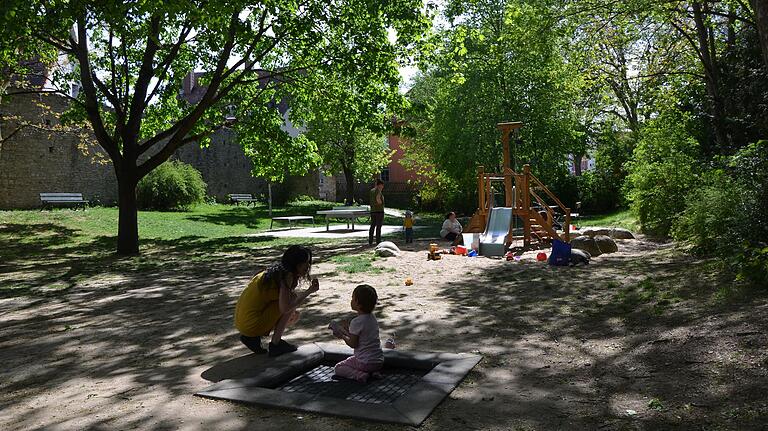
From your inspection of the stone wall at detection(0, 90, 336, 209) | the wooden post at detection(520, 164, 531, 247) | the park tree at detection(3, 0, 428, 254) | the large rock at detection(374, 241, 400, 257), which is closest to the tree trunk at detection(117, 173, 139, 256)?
the park tree at detection(3, 0, 428, 254)

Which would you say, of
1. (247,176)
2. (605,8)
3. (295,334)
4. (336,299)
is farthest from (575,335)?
(247,176)

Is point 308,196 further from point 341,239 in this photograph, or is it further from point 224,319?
point 224,319

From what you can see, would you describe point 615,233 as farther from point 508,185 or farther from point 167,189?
point 167,189

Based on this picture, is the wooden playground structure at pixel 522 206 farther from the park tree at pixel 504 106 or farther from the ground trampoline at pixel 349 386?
the park tree at pixel 504 106

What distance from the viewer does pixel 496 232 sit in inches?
554

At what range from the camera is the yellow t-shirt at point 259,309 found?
4.98m

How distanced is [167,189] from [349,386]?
24.3m

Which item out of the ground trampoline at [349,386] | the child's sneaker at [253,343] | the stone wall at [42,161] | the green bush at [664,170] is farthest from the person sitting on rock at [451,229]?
the stone wall at [42,161]

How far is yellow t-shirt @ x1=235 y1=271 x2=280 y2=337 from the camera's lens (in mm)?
4984

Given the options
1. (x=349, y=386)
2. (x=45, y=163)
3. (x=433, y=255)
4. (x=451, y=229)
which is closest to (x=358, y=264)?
(x=433, y=255)

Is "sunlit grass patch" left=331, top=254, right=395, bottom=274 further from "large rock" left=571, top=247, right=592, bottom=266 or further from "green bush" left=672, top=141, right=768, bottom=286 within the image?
"green bush" left=672, top=141, right=768, bottom=286

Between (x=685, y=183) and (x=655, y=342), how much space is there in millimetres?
10063

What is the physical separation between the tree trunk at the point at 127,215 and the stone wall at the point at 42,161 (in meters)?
10.1

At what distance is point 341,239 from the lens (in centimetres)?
1758
